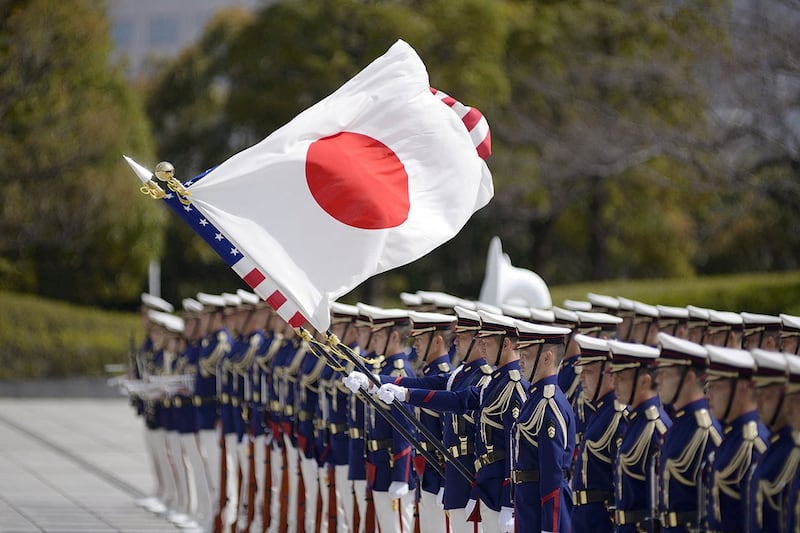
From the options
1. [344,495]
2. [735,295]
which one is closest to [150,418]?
[344,495]

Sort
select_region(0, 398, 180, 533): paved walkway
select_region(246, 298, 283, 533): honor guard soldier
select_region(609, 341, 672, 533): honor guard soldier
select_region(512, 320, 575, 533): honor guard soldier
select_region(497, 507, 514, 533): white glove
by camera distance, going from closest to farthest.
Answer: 1. select_region(609, 341, 672, 533): honor guard soldier
2. select_region(512, 320, 575, 533): honor guard soldier
3. select_region(497, 507, 514, 533): white glove
4. select_region(246, 298, 283, 533): honor guard soldier
5. select_region(0, 398, 180, 533): paved walkway

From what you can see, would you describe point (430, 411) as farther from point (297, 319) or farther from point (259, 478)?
point (259, 478)

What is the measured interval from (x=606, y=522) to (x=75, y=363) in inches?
763

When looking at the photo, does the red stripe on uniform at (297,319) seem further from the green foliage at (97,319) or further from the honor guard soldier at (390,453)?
the green foliage at (97,319)

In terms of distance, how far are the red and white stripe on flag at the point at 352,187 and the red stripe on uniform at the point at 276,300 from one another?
0.08 ft

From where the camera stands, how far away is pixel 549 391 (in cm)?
739

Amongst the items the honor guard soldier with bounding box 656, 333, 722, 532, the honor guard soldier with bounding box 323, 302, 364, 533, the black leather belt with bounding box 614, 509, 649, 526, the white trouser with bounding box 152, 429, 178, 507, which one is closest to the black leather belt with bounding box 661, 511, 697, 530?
the honor guard soldier with bounding box 656, 333, 722, 532

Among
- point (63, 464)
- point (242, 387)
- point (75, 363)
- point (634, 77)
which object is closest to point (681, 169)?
point (634, 77)

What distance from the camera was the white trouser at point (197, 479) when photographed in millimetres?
12219

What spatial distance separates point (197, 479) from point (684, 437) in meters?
6.91

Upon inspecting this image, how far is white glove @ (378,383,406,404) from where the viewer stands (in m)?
7.97

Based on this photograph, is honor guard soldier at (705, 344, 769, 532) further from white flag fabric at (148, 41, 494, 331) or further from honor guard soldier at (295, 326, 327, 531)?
honor guard soldier at (295, 326, 327, 531)

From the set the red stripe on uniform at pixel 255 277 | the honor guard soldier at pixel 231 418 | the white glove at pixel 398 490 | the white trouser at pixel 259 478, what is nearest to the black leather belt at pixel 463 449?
the white glove at pixel 398 490

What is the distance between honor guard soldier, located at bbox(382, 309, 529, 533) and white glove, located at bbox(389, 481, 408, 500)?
103cm
